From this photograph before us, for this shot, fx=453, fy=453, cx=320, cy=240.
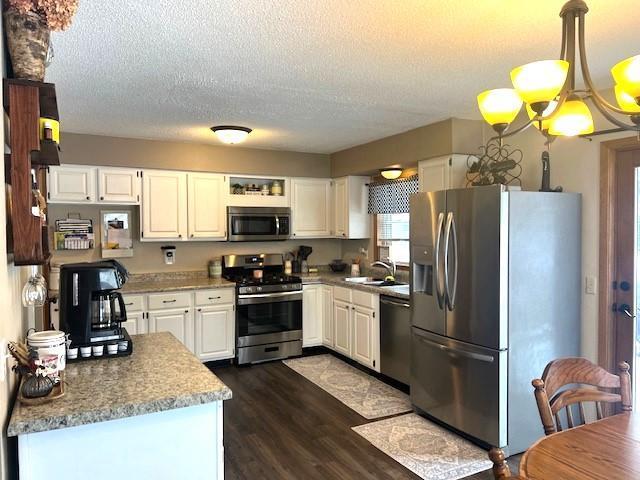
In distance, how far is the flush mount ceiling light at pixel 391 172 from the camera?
4871 mm

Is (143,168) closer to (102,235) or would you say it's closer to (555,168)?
(102,235)

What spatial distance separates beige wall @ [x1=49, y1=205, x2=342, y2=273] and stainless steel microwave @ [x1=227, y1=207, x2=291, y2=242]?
13.3 inches

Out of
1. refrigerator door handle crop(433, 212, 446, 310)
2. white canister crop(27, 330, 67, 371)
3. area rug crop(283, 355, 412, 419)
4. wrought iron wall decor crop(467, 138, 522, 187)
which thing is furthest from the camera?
area rug crop(283, 355, 412, 419)

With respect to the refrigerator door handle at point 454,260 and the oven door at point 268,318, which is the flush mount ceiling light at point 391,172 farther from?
the refrigerator door handle at point 454,260

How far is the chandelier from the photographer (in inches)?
56.5

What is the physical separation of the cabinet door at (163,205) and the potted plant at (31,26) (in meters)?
3.36

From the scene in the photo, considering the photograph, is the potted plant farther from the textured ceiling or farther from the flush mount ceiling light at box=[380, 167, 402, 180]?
the flush mount ceiling light at box=[380, 167, 402, 180]

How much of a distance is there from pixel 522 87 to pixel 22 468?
6.60 ft

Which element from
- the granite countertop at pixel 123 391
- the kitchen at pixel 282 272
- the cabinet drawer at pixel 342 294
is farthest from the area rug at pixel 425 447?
the granite countertop at pixel 123 391

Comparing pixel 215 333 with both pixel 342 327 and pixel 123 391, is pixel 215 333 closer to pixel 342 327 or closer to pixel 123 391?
pixel 342 327

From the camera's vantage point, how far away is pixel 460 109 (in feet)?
11.7

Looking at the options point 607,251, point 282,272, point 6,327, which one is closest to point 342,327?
point 282,272

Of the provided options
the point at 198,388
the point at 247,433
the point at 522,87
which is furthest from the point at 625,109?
the point at 247,433

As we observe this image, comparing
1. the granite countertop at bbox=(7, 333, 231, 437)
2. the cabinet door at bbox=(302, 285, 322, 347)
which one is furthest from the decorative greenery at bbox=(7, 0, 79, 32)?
the cabinet door at bbox=(302, 285, 322, 347)
